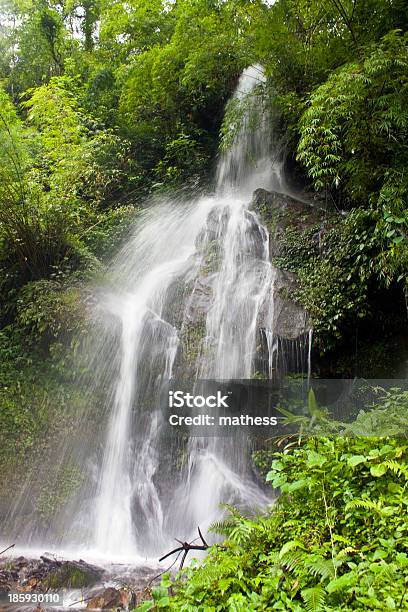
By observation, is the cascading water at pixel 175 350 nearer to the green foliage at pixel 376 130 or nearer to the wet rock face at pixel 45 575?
the wet rock face at pixel 45 575

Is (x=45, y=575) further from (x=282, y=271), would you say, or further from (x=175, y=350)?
(x=282, y=271)

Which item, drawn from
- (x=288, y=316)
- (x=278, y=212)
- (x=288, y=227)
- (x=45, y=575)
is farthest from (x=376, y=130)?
(x=45, y=575)

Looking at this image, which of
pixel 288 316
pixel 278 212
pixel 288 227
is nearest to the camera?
pixel 288 316

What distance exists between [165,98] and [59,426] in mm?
4744

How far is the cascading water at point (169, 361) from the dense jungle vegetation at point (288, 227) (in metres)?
0.37

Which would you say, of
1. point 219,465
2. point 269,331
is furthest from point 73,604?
point 269,331

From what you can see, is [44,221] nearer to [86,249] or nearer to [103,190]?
[86,249]

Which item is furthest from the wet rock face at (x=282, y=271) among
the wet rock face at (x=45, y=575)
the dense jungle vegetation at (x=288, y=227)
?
the wet rock face at (x=45, y=575)

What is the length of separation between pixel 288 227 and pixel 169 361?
6.18 ft

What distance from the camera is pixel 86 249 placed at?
536 cm

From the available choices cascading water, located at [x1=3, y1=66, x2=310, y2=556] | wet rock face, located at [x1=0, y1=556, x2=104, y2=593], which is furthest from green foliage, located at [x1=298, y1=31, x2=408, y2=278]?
wet rock face, located at [x1=0, y1=556, x2=104, y2=593]

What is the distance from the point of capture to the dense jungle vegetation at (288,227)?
203 cm

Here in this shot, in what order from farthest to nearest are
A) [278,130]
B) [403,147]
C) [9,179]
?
1. [278,130]
2. [9,179]
3. [403,147]

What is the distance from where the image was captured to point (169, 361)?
426 centimetres
